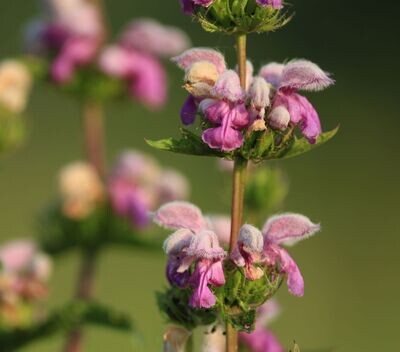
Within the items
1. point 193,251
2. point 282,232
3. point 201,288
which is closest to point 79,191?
point 282,232

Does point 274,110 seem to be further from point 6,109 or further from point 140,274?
point 140,274

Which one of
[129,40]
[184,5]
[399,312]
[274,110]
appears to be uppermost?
[129,40]

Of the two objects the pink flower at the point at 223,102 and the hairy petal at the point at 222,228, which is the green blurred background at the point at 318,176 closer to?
the hairy petal at the point at 222,228

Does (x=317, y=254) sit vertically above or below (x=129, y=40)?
below

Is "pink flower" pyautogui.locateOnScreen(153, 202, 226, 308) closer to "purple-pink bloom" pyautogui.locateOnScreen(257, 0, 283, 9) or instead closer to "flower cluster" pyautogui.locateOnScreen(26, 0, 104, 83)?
"purple-pink bloom" pyautogui.locateOnScreen(257, 0, 283, 9)

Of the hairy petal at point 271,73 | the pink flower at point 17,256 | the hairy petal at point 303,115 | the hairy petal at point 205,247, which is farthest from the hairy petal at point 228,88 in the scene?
the pink flower at point 17,256

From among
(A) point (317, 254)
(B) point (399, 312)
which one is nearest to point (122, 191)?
(B) point (399, 312)
